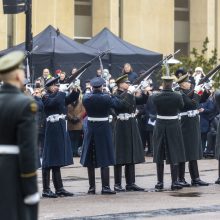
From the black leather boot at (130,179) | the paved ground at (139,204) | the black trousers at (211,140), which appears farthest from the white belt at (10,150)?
the black trousers at (211,140)

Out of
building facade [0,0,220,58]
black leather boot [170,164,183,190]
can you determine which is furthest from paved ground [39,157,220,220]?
building facade [0,0,220,58]

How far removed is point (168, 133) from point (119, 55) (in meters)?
10.6

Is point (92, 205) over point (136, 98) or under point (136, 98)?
under

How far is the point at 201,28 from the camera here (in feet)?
128

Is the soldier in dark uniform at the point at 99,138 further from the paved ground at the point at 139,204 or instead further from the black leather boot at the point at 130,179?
the black leather boot at the point at 130,179

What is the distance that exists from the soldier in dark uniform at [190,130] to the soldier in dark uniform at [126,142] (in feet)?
2.86

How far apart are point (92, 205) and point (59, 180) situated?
4.74 ft

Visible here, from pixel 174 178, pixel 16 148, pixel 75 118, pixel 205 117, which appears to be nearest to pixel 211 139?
pixel 205 117

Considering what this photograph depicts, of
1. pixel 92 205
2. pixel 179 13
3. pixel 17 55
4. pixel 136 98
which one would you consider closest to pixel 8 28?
pixel 179 13

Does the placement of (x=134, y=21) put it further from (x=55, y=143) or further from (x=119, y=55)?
(x=55, y=143)

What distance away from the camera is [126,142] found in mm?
14992

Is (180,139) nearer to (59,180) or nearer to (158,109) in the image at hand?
(158,109)

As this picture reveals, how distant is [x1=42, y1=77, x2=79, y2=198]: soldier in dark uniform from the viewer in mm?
14023

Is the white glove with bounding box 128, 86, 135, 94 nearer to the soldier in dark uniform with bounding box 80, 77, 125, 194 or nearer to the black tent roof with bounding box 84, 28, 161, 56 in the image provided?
the soldier in dark uniform with bounding box 80, 77, 125, 194
